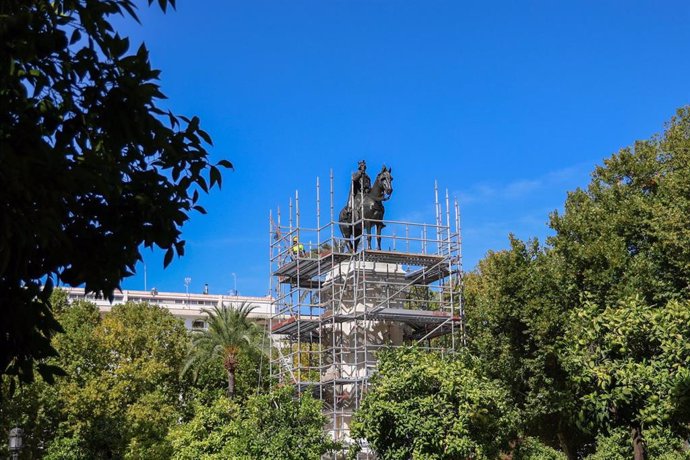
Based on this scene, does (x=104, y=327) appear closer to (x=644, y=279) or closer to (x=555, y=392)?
(x=555, y=392)

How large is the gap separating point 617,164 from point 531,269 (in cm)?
450

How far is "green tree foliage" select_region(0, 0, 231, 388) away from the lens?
6027 mm

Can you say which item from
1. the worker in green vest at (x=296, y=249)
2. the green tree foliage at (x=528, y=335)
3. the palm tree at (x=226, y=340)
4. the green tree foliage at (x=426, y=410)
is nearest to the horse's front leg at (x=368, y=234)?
the worker in green vest at (x=296, y=249)

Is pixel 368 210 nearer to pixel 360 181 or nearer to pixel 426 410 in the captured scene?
pixel 360 181

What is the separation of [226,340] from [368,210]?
1431cm

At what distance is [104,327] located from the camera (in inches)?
1673

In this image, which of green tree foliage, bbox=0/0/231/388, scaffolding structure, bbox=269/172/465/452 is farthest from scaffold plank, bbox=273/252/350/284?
green tree foliage, bbox=0/0/231/388

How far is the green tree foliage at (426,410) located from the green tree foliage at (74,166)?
1595 centimetres

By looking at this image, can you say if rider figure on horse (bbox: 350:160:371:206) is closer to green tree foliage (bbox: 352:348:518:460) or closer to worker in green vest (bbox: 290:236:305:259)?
worker in green vest (bbox: 290:236:305:259)

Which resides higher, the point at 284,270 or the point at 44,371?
the point at 284,270

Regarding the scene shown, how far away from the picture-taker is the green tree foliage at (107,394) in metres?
36.8

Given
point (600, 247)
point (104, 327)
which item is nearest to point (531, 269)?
point (600, 247)

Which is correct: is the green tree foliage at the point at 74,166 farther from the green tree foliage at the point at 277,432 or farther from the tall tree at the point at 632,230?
the green tree foliage at the point at 277,432

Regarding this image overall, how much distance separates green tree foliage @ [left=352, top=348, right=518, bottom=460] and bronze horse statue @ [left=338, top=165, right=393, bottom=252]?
6.99 meters
